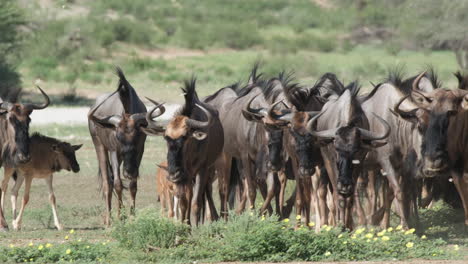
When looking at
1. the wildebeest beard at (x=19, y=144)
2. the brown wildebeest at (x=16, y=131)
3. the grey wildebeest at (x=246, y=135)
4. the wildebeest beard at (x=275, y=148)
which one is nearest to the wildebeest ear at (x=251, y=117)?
the grey wildebeest at (x=246, y=135)

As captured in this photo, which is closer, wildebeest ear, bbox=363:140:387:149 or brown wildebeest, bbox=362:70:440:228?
wildebeest ear, bbox=363:140:387:149

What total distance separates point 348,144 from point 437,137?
131cm

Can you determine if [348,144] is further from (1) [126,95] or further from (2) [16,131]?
(2) [16,131]

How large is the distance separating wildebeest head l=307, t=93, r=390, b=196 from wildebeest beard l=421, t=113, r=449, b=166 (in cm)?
61

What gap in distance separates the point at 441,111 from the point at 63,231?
5279 millimetres

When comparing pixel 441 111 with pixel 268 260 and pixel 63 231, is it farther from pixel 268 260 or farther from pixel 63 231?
pixel 63 231

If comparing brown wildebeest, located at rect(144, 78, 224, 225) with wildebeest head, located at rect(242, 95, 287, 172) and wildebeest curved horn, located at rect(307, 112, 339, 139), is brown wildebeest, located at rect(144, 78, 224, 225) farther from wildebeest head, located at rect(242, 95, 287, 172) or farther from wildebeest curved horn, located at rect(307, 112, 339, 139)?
wildebeest curved horn, located at rect(307, 112, 339, 139)

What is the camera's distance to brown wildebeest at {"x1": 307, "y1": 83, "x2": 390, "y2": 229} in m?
11.7

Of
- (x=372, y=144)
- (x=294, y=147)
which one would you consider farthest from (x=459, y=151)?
(x=294, y=147)

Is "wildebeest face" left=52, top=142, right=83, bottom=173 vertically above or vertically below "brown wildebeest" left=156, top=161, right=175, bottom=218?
above

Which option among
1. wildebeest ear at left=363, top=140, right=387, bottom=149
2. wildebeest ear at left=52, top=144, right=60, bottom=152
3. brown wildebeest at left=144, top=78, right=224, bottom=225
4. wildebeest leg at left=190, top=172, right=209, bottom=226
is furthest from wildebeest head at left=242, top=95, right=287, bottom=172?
wildebeest ear at left=52, top=144, right=60, bottom=152

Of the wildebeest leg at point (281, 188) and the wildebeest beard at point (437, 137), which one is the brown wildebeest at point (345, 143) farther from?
the wildebeest leg at point (281, 188)

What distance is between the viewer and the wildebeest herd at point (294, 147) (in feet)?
40.0

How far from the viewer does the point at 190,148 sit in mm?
12305
